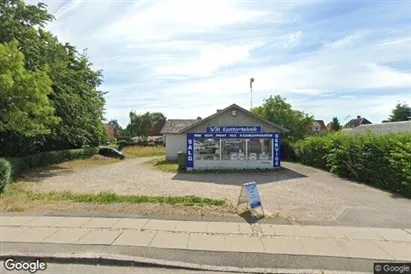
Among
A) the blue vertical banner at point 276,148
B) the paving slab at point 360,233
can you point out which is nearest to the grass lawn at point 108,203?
the paving slab at point 360,233

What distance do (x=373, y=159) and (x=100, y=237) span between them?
1333 centimetres

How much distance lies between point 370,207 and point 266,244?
5.54 metres

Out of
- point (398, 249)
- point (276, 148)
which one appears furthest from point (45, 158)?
point (398, 249)

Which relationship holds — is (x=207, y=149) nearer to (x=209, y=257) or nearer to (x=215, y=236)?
(x=215, y=236)

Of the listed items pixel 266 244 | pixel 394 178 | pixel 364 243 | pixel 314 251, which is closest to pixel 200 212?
pixel 266 244

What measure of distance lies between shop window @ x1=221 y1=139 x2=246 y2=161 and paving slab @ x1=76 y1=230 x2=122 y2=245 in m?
14.5

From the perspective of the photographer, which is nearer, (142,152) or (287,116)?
(287,116)

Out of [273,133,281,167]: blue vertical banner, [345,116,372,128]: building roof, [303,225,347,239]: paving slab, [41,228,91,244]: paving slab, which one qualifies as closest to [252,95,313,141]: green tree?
[273,133,281,167]: blue vertical banner

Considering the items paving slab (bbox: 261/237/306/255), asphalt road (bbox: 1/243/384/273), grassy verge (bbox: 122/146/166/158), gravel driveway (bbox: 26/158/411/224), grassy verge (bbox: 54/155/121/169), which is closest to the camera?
asphalt road (bbox: 1/243/384/273)

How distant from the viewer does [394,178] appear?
1313 centimetres

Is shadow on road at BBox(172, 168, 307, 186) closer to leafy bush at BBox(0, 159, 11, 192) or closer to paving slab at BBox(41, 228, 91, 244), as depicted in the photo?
leafy bush at BBox(0, 159, 11, 192)

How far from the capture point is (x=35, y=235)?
645cm

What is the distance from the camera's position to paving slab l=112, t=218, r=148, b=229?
23.1ft

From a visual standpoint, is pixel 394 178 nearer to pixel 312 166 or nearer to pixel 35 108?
pixel 312 166
